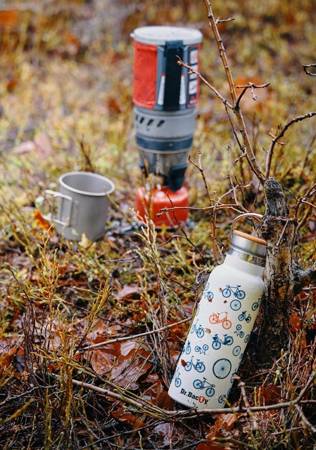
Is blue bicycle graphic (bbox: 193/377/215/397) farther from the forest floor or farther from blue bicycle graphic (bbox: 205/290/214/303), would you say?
blue bicycle graphic (bbox: 205/290/214/303)

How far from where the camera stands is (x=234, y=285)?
180 cm

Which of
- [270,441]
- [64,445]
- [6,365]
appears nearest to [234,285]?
[270,441]

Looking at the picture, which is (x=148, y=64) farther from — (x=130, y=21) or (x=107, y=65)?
(x=130, y=21)

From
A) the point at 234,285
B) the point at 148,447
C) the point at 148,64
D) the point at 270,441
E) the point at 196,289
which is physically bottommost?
the point at 148,447

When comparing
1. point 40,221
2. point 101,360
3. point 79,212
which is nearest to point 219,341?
point 101,360

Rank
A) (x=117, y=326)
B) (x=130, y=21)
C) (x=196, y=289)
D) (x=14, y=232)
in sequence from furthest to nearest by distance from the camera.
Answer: (x=130, y=21) < (x=14, y=232) < (x=117, y=326) < (x=196, y=289)

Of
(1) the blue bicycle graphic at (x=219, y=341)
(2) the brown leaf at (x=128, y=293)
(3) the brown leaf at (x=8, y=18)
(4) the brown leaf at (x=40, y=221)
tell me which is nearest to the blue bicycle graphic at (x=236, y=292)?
(1) the blue bicycle graphic at (x=219, y=341)

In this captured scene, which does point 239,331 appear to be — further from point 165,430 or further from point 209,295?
point 165,430

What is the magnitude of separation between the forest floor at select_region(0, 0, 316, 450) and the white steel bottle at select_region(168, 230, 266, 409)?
0.09 m

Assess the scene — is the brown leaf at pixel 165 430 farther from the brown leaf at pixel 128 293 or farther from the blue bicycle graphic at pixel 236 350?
the brown leaf at pixel 128 293

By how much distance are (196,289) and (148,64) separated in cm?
118

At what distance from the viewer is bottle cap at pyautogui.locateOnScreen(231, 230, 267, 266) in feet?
5.92

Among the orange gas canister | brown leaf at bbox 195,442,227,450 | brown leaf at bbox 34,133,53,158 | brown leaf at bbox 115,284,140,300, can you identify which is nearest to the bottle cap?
brown leaf at bbox 195,442,227,450

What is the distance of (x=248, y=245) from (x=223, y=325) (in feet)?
0.73
